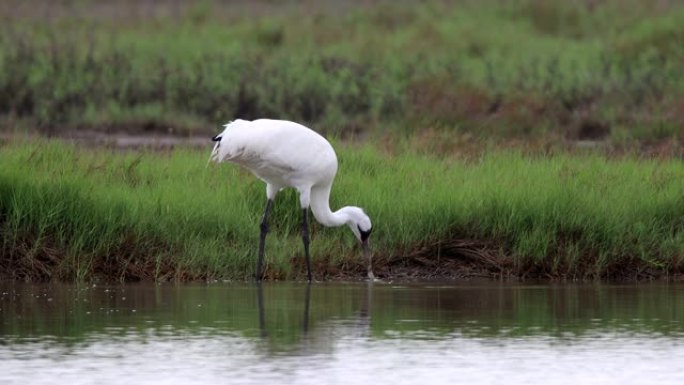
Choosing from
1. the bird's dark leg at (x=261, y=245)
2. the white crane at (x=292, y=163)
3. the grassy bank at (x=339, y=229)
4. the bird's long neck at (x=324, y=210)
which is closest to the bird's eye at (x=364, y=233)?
the white crane at (x=292, y=163)

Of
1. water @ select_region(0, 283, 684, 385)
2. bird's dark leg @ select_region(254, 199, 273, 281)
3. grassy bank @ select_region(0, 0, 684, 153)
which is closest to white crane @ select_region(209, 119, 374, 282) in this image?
bird's dark leg @ select_region(254, 199, 273, 281)

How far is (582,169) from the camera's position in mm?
13055

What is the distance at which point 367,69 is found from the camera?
21.4 meters

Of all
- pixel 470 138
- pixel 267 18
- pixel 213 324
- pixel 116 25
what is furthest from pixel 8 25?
pixel 213 324

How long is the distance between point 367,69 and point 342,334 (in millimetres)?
12998

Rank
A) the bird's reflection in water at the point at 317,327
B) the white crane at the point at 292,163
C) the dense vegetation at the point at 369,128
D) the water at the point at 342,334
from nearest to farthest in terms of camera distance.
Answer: the water at the point at 342,334 < the bird's reflection in water at the point at 317,327 < the white crane at the point at 292,163 < the dense vegetation at the point at 369,128

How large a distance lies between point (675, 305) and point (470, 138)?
18.8ft

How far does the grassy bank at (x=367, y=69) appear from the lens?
18.6 meters

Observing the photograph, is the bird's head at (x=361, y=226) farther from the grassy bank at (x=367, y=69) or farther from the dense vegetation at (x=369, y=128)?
the grassy bank at (x=367, y=69)

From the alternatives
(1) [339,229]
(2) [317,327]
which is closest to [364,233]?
(1) [339,229]

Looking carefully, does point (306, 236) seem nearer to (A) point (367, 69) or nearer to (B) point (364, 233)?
(B) point (364, 233)

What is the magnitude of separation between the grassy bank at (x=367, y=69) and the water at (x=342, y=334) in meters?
5.41

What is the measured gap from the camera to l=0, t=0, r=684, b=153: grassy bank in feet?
61.1

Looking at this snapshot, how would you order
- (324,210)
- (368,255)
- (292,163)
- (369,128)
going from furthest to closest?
1. (369,128)
2. (324,210)
3. (292,163)
4. (368,255)
